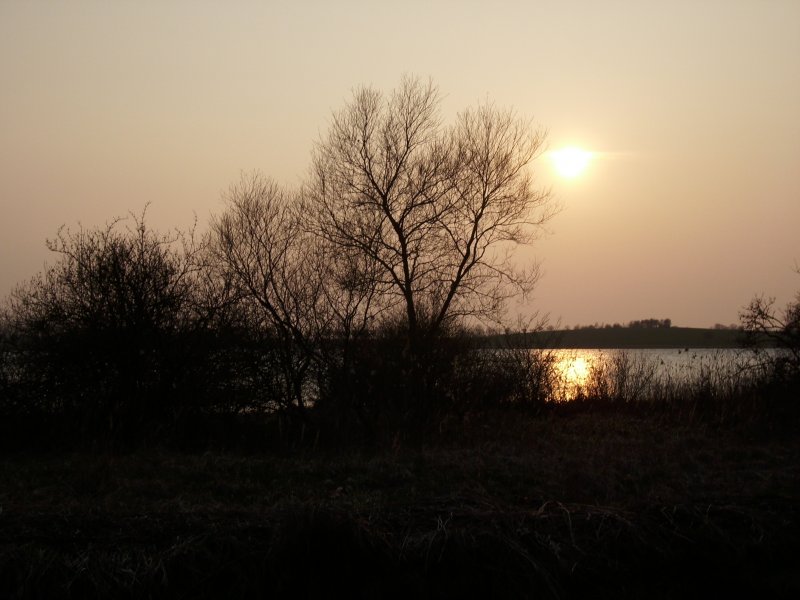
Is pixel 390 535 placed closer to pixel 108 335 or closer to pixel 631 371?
pixel 108 335

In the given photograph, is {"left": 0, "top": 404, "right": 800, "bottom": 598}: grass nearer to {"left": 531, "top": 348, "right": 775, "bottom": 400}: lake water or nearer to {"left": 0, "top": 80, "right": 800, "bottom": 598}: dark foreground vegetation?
{"left": 0, "top": 80, "right": 800, "bottom": 598}: dark foreground vegetation

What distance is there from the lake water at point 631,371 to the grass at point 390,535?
37.8 feet

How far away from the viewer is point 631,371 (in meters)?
22.0

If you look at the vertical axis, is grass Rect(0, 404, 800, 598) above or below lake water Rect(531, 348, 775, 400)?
below

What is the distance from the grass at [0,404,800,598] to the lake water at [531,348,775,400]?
1152 cm

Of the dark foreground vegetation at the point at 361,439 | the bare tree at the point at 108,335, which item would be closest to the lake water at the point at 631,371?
the dark foreground vegetation at the point at 361,439

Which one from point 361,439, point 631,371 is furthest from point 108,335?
point 631,371

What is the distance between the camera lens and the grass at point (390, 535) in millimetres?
5883

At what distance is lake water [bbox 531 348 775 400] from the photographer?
64.8 ft

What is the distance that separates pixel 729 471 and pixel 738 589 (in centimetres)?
364

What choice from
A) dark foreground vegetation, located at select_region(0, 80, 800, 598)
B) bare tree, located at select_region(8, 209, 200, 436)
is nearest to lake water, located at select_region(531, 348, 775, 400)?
dark foreground vegetation, located at select_region(0, 80, 800, 598)

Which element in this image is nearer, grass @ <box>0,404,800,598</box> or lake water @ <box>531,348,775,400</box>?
grass @ <box>0,404,800,598</box>

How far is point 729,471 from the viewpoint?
9742mm

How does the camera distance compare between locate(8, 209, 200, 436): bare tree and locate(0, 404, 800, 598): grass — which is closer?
locate(0, 404, 800, 598): grass
